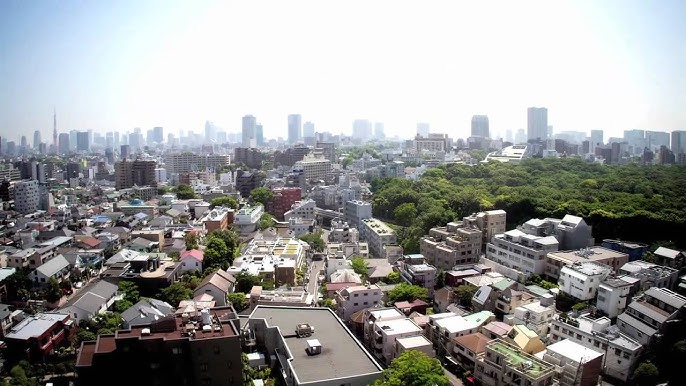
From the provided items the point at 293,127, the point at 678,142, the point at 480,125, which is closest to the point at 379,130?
the point at 293,127

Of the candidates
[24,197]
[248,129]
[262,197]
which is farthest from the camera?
[248,129]

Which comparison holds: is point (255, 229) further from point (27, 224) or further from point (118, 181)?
point (118, 181)

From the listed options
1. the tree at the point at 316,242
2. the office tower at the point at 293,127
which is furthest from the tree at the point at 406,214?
the office tower at the point at 293,127

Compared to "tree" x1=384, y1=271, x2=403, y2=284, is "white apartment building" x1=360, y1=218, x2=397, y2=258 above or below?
above

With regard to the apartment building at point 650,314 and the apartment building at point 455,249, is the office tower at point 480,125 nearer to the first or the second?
the apartment building at point 455,249

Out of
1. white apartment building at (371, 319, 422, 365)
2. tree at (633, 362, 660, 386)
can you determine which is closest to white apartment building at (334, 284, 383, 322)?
white apartment building at (371, 319, 422, 365)

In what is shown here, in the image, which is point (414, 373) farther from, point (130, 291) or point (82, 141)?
point (82, 141)

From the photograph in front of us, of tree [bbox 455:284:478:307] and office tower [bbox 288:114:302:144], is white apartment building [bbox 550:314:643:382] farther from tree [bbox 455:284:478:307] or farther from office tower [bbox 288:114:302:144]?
office tower [bbox 288:114:302:144]


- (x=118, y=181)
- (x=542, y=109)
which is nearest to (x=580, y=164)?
(x=118, y=181)
